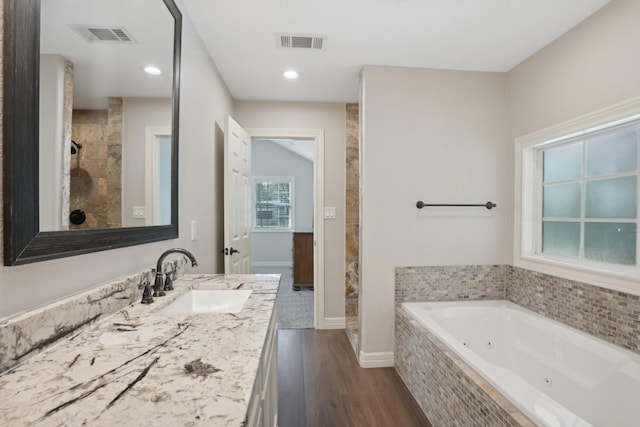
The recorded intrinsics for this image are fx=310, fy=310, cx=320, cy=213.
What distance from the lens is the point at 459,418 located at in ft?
4.76

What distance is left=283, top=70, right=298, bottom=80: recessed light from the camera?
8.34 feet

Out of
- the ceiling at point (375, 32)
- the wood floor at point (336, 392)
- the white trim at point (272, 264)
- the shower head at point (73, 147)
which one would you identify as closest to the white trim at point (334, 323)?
the wood floor at point (336, 392)

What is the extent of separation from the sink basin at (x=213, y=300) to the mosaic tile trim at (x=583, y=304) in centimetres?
195

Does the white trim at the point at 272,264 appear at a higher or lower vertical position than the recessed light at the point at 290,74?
lower

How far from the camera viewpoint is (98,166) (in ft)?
3.38

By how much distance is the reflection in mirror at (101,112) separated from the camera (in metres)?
0.85

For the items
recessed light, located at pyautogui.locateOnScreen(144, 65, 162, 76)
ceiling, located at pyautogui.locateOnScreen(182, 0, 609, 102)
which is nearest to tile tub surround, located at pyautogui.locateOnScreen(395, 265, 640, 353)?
ceiling, located at pyautogui.locateOnScreen(182, 0, 609, 102)

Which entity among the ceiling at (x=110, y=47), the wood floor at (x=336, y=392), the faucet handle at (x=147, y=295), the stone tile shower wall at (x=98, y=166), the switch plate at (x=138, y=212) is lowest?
the wood floor at (x=336, y=392)

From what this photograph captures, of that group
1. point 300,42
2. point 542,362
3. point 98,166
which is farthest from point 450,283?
point 98,166

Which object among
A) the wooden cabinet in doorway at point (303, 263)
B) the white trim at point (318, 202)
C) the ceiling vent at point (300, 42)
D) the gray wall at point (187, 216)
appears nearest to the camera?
the gray wall at point (187, 216)

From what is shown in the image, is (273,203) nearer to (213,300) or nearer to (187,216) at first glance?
(187,216)

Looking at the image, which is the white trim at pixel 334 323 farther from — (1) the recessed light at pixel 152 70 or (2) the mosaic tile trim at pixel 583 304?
(1) the recessed light at pixel 152 70

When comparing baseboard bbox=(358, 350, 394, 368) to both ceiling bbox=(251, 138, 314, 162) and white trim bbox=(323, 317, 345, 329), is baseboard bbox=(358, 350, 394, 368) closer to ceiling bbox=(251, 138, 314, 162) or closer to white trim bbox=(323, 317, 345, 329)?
white trim bbox=(323, 317, 345, 329)

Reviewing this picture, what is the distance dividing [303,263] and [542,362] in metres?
3.31
